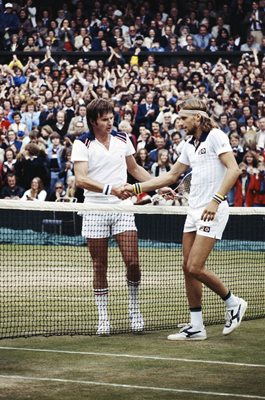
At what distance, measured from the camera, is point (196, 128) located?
11.0m

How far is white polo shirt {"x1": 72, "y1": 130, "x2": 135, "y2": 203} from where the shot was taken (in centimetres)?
1150

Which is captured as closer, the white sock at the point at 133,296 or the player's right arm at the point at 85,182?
the player's right arm at the point at 85,182

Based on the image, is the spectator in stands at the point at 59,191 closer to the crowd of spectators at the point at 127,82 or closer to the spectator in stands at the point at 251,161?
the crowd of spectators at the point at 127,82

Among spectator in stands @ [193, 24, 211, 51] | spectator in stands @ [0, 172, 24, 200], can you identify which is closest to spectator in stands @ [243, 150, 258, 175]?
spectator in stands @ [0, 172, 24, 200]

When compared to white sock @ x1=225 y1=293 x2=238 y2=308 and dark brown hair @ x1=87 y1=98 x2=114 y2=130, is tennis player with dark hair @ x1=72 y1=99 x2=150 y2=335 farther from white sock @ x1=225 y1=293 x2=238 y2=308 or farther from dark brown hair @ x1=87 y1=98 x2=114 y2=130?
white sock @ x1=225 y1=293 x2=238 y2=308

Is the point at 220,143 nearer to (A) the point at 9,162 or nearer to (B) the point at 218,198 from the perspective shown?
(B) the point at 218,198

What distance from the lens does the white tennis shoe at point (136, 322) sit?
37.8 feet

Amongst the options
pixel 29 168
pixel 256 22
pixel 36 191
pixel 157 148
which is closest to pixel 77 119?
pixel 29 168

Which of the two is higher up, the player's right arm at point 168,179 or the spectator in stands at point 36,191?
the player's right arm at point 168,179

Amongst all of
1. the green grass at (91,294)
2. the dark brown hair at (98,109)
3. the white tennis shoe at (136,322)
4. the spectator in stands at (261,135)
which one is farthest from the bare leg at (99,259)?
the spectator in stands at (261,135)

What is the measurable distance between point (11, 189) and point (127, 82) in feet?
20.1

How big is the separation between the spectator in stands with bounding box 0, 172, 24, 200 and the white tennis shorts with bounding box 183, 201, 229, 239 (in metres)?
13.3

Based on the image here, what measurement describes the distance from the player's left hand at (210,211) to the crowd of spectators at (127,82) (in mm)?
12830

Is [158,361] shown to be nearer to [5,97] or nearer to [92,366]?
A: [92,366]
